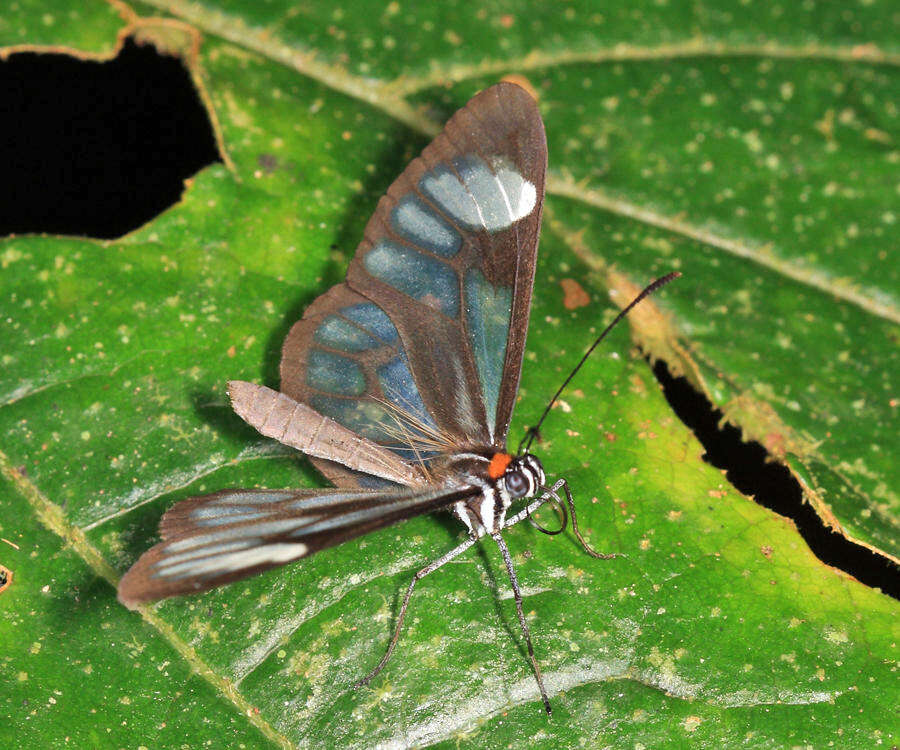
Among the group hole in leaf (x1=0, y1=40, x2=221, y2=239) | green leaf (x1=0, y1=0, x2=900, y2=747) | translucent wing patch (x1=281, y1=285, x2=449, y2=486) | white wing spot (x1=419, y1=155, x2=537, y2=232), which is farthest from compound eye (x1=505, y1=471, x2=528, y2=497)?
hole in leaf (x1=0, y1=40, x2=221, y2=239)

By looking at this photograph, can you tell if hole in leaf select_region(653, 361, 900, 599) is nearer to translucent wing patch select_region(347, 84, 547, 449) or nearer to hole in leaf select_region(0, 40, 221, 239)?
translucent wing patch select_region(347, 84, 547, 449)

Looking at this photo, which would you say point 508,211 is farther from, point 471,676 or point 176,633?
point 176,633

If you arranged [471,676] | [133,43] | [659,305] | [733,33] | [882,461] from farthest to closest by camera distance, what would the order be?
[733,33]
[133,43]
[659,305]
[882,461]
[471,676]

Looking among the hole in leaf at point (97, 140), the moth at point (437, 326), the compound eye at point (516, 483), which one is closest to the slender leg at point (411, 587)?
the moth at point (437, 326)

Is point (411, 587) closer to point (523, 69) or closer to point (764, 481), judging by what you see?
point (764, 481)

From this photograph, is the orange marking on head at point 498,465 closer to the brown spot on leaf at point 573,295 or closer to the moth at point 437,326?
the moth at point 437,326

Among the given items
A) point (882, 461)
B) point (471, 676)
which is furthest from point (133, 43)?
point (882, 461)
